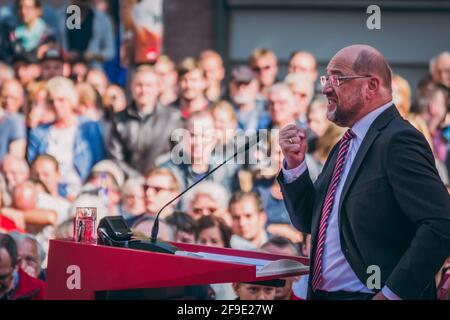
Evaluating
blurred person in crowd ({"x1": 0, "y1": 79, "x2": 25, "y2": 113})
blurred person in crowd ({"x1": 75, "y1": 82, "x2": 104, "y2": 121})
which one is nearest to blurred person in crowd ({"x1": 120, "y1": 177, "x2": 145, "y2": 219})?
blurred person in crowd ({"x1": 75, "y1": 82, "x2": 104, "y2": 121})

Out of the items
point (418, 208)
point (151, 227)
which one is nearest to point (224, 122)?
point (151, 227)

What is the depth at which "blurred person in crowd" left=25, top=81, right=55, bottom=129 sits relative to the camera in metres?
8.68

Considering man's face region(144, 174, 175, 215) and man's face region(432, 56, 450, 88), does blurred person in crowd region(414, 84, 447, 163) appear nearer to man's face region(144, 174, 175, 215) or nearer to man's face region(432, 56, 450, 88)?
man's face region(432, 56, 450, 88)

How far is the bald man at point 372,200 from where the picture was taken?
3.21 m

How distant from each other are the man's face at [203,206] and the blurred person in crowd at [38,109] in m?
1.86

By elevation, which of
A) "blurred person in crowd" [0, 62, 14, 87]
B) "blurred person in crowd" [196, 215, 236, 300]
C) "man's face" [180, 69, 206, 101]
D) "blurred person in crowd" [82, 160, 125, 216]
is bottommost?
"blurred person in crowd" [196, 215, 236, 300]

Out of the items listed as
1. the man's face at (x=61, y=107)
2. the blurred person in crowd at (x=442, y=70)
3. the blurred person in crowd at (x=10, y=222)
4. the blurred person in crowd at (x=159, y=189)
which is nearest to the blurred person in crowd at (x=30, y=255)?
the blurred person in crowd at (x=10, y=222)

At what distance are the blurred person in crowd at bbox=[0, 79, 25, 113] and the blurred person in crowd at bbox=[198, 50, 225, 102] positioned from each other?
1.60 meters

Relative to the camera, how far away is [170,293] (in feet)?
11.9

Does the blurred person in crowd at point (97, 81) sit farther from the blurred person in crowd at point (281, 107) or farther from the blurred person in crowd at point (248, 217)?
the blurred person in crowd at point (248, 217)

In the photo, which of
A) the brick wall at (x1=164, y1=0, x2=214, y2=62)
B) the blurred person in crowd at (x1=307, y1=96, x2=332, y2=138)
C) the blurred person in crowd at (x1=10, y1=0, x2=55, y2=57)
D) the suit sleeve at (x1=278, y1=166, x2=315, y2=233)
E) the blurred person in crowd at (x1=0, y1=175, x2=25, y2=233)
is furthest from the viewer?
the brick wall at (x1=164, y1=0, x2=214, y2=62)
